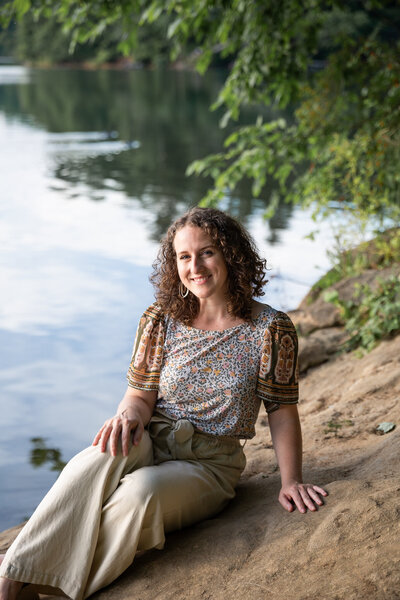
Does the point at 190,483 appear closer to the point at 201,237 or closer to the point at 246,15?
the point at 201,237

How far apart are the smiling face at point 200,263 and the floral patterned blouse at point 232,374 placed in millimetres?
180

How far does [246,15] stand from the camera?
6.08m

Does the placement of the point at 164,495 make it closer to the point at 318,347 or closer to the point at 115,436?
the point at 115,436

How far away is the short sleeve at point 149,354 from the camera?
9.57 feet

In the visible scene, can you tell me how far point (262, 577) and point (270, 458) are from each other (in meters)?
1.26

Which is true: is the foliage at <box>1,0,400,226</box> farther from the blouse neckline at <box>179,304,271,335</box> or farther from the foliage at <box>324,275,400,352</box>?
the blouse neckline at <box>179,304,271,335</box>

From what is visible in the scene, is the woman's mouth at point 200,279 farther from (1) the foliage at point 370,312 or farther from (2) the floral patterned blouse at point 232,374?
(1) the foliage at point 370,312

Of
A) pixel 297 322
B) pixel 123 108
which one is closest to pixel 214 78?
pixel 123 108

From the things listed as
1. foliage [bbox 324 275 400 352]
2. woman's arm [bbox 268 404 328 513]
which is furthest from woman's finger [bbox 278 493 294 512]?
foliage [bbox 324 275 400 352]

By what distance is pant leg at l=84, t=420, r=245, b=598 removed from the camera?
2465 mm

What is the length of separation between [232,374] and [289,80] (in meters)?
4.36

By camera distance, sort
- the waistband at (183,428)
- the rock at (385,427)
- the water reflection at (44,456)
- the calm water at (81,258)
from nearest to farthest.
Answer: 1. the waistband at (183,428)
2. the rock at (385,427)
3. the water reflection at (44,456)
4. the calm water at (81,258)

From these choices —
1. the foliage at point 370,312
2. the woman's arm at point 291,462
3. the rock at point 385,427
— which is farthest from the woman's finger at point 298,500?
the foliage at point 370,312

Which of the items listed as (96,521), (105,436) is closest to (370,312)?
(105,436)
